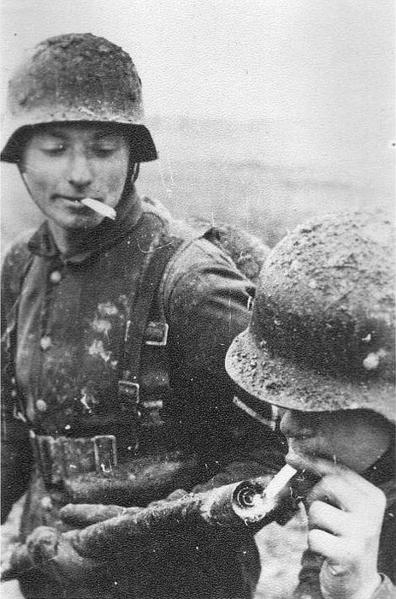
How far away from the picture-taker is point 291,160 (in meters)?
2.63

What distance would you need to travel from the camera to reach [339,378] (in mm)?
2184

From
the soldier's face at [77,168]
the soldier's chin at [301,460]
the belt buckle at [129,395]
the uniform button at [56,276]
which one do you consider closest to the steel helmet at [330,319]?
the soldier's chin at [301,460]

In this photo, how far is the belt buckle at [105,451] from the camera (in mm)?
2650

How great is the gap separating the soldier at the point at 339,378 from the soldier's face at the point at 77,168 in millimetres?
682

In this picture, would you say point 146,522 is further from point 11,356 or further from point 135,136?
point 135,136

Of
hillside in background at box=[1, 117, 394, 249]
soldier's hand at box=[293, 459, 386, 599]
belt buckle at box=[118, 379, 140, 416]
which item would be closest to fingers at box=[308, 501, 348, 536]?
soldier's hand at box=[293, 459, 386, 599]

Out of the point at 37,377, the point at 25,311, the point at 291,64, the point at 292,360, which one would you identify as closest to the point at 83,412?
the point at 37,377

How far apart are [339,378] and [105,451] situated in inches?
34.9

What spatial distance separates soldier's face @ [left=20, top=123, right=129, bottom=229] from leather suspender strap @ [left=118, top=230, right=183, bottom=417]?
0.25 metres

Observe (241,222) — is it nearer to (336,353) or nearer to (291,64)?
(291,64)

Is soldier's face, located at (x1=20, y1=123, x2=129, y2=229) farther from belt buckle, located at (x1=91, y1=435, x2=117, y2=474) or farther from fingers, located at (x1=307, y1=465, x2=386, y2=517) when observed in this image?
fingers, located at (x1=307, y1=465, x2=386, y2=517)

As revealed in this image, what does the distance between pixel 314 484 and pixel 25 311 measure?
122 centimetres

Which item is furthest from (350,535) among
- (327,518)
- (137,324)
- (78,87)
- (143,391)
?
(78,87)

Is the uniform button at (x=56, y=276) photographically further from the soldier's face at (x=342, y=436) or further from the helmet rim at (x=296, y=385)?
the soldier's face at (x=342, y=436)
